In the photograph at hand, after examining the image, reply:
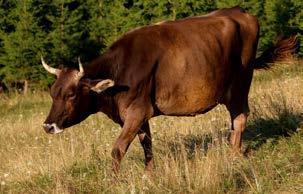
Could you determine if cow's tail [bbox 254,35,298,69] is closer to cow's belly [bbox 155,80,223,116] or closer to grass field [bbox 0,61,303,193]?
grass field [bbox 0,61,303,193]

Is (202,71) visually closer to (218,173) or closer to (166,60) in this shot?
(166,60)

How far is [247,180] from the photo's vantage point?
629 centimetres

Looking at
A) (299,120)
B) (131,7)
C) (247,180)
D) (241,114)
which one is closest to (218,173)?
(247,180)

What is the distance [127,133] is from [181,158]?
0.75 metres

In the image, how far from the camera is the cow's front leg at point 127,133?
7.47 meters

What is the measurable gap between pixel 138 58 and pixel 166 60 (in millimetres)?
437

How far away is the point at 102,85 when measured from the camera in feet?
24.4

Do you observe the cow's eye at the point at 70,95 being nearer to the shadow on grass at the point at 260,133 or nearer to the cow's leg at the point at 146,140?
the cow's leg at the point at 146,140

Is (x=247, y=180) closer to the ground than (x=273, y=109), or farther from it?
farther from it

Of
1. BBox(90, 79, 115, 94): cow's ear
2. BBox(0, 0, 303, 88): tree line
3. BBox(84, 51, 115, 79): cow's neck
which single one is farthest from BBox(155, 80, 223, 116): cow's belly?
BBox(0, 0, 303, 88): tree line

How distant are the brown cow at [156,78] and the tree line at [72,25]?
1706 centimetres

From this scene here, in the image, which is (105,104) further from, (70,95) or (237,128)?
(237,128)

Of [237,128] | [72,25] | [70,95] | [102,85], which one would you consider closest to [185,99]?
[102,85]

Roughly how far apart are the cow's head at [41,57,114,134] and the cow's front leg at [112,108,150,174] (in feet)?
1.58
